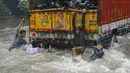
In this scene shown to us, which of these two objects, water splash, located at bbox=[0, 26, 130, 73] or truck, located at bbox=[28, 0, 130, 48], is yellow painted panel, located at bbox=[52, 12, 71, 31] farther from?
water splash, located at bbox=[0, 26, 130, 73]

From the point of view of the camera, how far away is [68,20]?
1148 cm

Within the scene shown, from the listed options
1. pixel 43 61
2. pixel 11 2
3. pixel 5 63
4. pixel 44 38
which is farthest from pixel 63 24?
pixel 11 2

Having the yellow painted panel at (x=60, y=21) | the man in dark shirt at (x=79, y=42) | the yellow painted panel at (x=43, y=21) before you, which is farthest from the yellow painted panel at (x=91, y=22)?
the yellow painted panel at (x=43, y=21)

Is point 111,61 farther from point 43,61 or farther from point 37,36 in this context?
point 37,36

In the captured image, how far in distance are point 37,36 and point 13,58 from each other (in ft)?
6.00

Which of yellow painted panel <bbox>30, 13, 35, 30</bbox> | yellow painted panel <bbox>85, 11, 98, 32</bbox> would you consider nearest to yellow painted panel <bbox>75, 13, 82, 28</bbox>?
yellow painted panel <bbox>85, 11, 98, 32</bbox>

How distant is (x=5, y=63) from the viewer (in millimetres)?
10336

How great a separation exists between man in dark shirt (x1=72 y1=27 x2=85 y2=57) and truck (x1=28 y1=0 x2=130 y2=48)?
312 millimetres

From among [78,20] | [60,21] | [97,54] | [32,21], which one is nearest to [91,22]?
[78,20]

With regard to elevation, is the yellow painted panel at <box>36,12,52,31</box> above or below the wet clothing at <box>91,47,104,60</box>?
above

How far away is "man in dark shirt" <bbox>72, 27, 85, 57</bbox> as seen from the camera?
35.7 ft

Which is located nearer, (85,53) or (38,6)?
(85,53)

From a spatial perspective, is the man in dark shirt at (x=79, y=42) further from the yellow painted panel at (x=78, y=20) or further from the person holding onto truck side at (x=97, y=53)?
the person holding onto truck side at (x=97, y=53)

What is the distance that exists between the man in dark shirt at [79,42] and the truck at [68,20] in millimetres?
312
